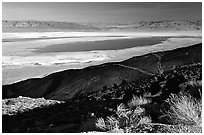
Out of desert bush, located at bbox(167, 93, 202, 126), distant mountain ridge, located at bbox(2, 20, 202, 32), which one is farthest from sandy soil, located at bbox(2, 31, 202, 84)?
desert bush, located at bbox(167, 93, 202, 126)

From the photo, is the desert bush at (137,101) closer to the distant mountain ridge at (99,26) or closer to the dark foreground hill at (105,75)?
the dark foreground hill at (105,75)

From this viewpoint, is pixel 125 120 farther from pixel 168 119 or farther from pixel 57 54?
pixel 57 54

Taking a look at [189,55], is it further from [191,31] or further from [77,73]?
[77,73]

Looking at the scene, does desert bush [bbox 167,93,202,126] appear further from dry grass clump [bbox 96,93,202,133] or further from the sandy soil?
the sandy soil

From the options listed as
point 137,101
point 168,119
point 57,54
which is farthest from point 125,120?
point 57,54

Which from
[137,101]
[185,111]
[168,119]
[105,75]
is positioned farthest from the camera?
[105,75]
